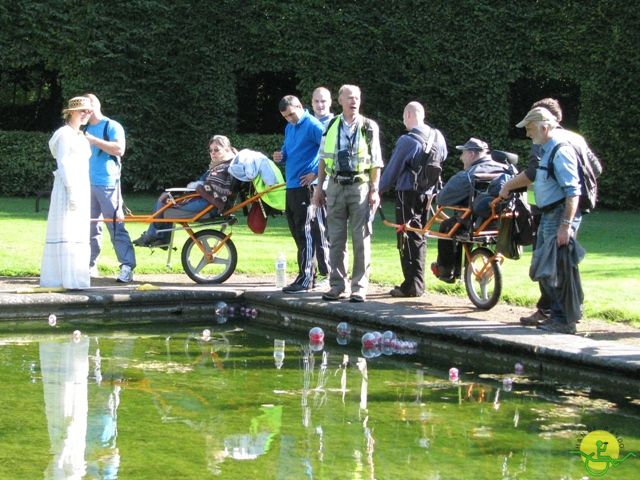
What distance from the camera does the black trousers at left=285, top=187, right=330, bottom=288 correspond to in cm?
1023

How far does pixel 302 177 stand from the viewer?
33.4 ft

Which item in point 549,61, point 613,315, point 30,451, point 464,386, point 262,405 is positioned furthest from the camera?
point 549,61

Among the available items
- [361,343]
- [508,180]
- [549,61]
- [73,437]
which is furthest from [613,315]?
[549,61]

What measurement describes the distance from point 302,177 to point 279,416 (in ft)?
12.9

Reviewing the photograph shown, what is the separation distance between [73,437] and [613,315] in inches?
188

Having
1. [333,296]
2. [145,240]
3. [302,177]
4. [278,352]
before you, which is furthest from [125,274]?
[278,352]

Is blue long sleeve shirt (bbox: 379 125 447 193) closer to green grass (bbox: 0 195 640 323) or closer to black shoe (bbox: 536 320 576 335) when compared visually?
green grass (bbox: 0 195 640 323)

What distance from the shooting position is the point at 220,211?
429 inches

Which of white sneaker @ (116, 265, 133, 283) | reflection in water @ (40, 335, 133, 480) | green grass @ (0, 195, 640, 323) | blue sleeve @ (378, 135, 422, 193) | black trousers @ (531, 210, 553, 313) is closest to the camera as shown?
reflection in water @ (40, 335, 133, 480)

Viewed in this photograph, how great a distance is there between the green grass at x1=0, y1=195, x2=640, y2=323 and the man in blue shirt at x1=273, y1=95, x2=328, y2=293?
1.14m

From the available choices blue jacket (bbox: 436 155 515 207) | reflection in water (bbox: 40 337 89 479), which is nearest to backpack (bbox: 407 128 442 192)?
blue jacket (bbox: 436 155 515 207)

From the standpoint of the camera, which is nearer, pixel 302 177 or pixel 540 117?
pixel 540 117

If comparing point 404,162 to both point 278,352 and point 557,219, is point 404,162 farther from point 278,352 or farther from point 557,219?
point 278,352

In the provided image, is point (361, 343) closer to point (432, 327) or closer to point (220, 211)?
point (432, 327)
